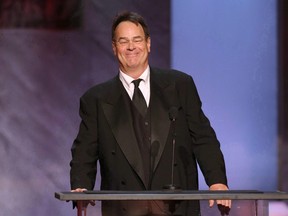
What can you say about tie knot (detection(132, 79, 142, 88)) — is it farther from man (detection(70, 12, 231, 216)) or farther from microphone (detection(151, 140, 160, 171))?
microphone (detection(151, 140, 160, 171))

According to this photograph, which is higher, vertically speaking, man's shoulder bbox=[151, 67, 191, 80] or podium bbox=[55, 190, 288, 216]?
man's shoulder bbox=[151, 67, 191, 80]

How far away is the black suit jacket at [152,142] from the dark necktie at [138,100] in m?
0.04

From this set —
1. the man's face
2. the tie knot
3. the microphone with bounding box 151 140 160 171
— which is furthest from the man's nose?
the microphone with bounding box 151 140 160 171

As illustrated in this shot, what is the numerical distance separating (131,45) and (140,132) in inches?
15.9

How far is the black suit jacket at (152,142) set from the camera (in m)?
3.40

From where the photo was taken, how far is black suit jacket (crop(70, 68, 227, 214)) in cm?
340

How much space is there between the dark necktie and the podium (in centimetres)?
79

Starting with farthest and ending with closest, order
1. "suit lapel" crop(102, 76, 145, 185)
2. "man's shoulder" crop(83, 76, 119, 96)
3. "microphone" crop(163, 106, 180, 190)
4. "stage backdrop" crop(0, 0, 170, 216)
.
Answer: "stage backdrop" crop(0, 0, 170, 216)
"man's shoulder" crop(83, 76, 119, 96)
"suit lapel" crop(102, 76, 145, 185)
"microphone" crop(163, 106, 180, 190)

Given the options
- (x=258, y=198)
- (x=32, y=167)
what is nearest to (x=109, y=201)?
(x=258, y=198)

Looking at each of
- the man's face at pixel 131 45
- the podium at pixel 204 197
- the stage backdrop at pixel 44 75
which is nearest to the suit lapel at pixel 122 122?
the man's face at pixel 131 45

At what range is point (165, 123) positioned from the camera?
3.47 metres

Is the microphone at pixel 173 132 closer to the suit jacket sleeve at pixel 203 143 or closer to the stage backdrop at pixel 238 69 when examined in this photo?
the suit jacket sleeve at pixel 203 143

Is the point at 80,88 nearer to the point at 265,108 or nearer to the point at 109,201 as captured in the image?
the point at 265,108

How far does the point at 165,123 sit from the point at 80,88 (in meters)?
1.85
